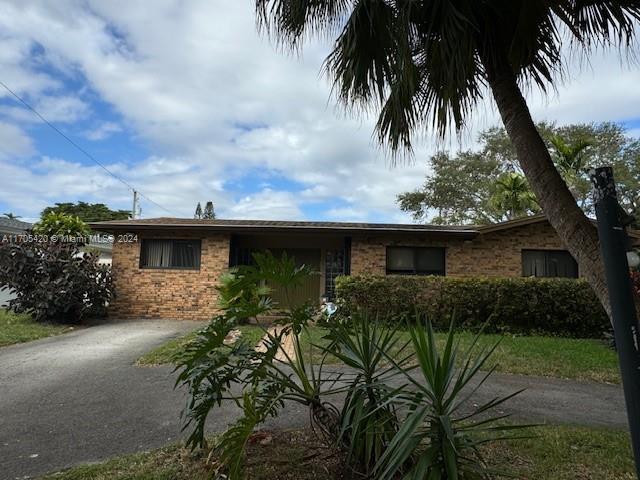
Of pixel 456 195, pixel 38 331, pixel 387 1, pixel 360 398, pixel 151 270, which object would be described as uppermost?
pixel 456 195

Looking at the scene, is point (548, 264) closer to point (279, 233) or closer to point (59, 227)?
point (279, 233)

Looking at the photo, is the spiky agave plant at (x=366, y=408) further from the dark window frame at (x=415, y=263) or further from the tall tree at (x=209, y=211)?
the tall tree at (x=209, y=211)

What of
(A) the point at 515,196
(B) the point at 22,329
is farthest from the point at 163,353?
(A) the point at 515,196

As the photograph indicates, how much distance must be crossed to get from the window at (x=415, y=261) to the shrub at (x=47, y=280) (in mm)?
8368

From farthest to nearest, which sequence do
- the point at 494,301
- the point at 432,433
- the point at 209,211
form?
the point at 209,211
the point at 494,301
the point at 432,433

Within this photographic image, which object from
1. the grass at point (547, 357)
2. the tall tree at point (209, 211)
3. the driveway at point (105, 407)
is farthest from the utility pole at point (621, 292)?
the tall tree at point (209, 211)

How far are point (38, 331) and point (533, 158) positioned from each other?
Result: 34.7 feet

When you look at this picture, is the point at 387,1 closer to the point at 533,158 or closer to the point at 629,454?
the point at 533,158

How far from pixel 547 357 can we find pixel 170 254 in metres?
10.4

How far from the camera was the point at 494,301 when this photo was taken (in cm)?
1066

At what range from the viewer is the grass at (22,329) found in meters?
8.94

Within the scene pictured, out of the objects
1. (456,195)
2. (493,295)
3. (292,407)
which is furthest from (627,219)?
(456,195)

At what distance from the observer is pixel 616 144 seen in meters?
24.7

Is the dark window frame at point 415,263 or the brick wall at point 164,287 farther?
the dark window frame at point 415,263
